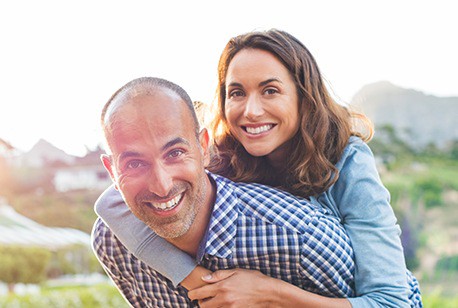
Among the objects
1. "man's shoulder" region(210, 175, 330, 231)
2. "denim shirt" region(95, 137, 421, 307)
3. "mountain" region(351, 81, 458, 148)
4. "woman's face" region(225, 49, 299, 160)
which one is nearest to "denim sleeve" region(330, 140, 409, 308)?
"denim shirt" region(95, 137, 421, 307)

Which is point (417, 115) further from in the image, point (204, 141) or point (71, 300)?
point (204, 141)

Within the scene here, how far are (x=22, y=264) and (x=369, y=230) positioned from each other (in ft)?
37.6

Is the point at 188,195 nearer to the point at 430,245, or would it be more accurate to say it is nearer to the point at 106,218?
the point at 106,218

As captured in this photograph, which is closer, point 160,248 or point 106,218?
point 160,248

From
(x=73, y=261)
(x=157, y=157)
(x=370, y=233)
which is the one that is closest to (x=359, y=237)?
(x=370, y=233)

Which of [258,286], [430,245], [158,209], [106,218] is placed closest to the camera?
[158,209]

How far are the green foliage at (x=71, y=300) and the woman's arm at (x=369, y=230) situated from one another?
232 inches

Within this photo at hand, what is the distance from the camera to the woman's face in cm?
268

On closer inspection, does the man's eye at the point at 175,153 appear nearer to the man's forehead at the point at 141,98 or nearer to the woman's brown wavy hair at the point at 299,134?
the man's forehead at the point at 141,98

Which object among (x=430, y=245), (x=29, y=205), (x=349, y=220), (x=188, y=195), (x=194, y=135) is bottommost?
(x=29, y=205)

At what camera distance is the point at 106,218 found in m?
2.50

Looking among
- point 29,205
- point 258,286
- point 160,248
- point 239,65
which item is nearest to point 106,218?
point 160,248

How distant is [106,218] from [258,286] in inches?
25.6

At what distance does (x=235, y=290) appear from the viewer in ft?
7.46
